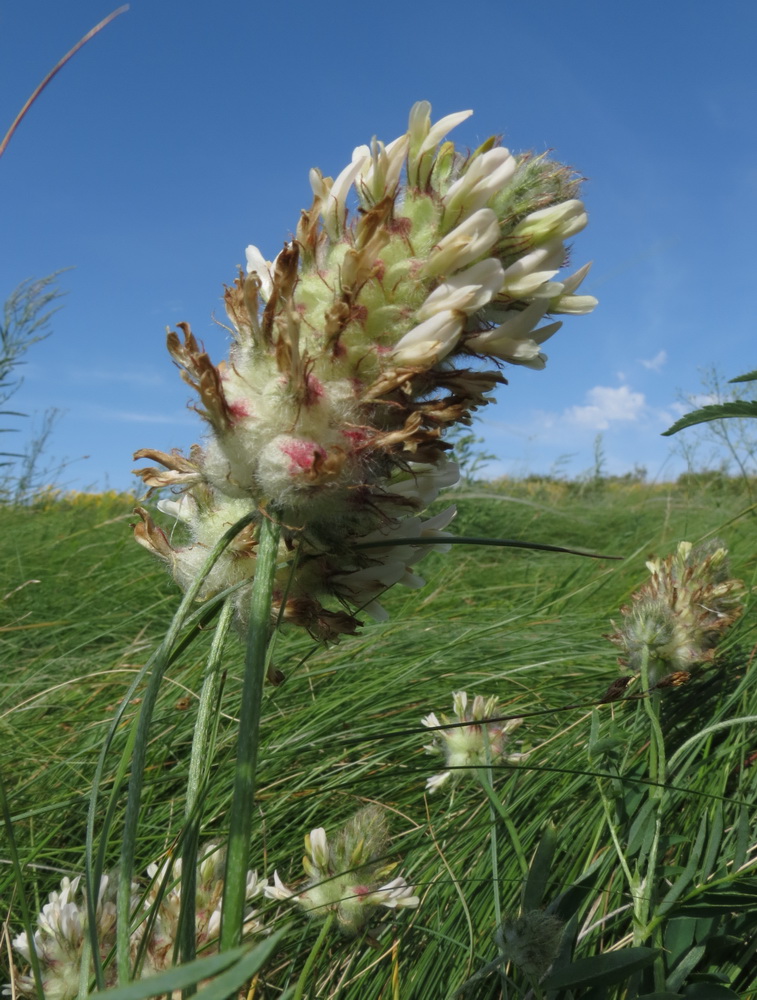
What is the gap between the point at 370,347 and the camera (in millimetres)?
562

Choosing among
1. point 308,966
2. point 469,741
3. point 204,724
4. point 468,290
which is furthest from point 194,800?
point 469,741

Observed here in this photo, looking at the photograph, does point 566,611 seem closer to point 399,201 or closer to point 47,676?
point 47,676

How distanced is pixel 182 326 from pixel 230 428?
10 cm

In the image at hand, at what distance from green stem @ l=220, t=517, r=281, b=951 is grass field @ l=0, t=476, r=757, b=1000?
13 centimetres

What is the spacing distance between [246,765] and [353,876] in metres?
0.62

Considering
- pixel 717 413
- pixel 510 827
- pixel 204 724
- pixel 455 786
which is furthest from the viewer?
pixel 455 786

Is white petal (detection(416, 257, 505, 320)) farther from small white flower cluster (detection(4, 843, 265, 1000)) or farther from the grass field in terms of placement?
small white flower cluster (detection(4, 843, 265, 1000))

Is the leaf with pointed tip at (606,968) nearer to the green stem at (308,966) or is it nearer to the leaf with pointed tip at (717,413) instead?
the green stem at (308,966)

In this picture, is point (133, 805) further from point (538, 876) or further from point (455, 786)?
point (455, 786)

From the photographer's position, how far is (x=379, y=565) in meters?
0.65

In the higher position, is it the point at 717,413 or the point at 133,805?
the point at 717,413

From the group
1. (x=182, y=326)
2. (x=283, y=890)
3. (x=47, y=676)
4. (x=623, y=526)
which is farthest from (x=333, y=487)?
(x=623, y=526)

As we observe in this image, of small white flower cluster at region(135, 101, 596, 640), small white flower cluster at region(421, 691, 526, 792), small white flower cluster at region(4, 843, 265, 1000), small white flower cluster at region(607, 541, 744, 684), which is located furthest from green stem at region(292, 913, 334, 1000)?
small white flower cluster at region(607, 541, 744, 684)

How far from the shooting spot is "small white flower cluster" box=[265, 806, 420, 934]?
0.97 m
